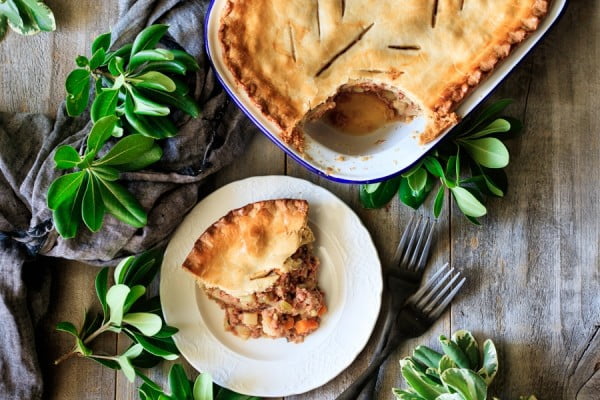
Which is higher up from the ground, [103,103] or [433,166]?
[103,103]

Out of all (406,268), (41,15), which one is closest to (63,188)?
(41,15)

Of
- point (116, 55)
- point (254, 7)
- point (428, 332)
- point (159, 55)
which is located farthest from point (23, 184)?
point (428, 332)

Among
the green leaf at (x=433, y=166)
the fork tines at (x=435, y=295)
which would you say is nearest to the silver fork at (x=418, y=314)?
the fork tines at (x=435, y=295)

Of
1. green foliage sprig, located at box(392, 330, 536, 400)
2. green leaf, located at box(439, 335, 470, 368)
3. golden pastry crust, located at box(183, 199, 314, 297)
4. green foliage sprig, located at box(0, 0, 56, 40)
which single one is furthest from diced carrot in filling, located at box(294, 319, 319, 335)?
green foliage sprig, located at box(0, 0, 56, 40)

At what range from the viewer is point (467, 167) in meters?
2.17

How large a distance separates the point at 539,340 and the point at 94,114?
156 cm

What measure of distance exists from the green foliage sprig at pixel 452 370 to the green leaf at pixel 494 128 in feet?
2.03

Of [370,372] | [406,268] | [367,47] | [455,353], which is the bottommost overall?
[370,372]

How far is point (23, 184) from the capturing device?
203 centimetres

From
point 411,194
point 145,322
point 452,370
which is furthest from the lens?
point 411,194

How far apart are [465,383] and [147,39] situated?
1.31 metres

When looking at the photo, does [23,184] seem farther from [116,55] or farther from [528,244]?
[528,244]

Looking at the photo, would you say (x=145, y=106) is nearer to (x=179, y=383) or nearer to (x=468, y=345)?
(x=179, y=383)

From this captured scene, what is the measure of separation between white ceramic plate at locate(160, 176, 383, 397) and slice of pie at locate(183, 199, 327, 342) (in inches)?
2.4
